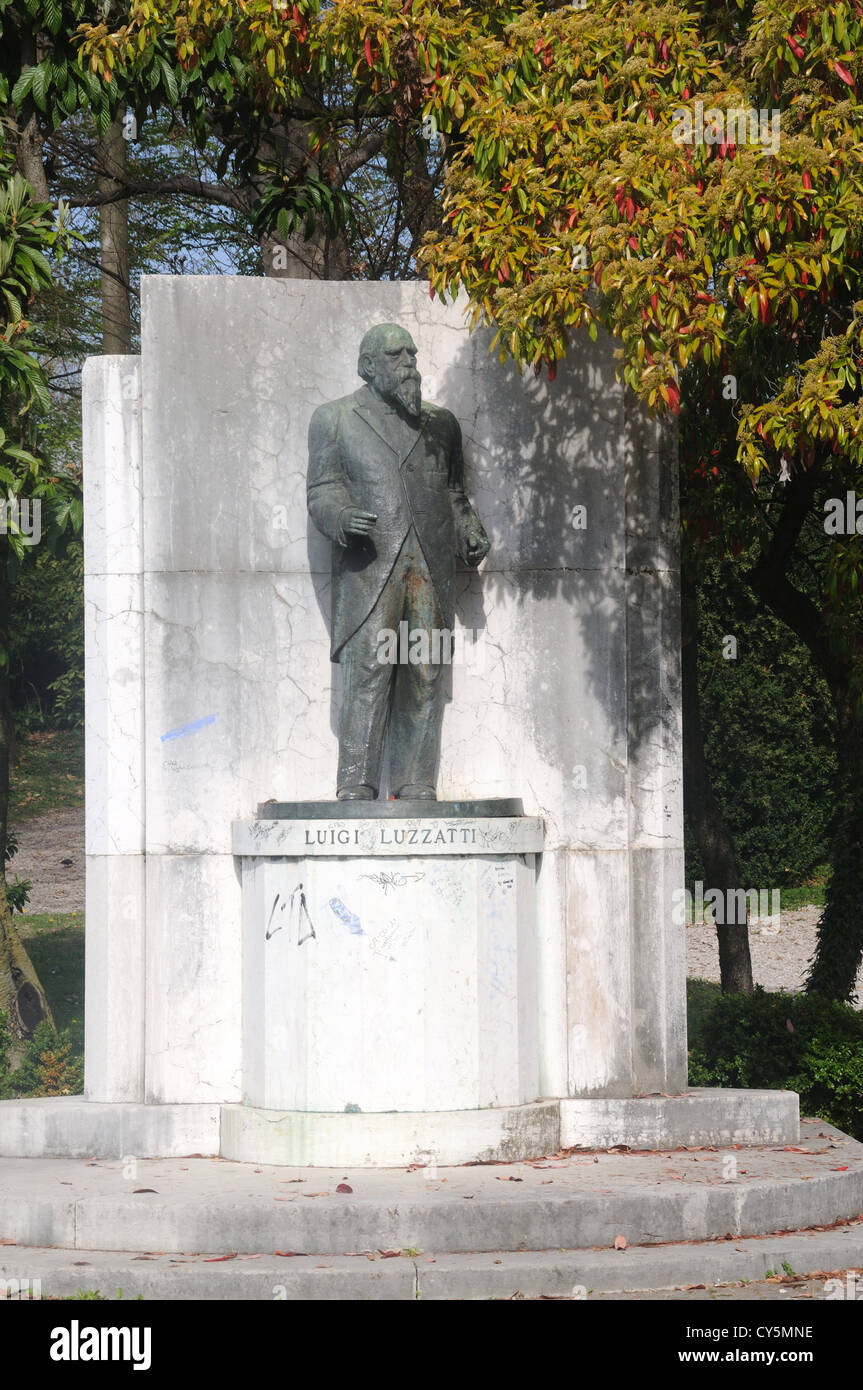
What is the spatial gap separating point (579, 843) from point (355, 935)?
148cm

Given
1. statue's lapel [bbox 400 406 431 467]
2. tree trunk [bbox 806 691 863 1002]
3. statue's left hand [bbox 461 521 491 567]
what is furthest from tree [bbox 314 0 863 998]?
tree trunk [bbox 806 691 863 1002]

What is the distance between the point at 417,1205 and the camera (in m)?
7.17

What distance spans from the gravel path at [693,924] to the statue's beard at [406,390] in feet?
64.7

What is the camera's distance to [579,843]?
9.01 m

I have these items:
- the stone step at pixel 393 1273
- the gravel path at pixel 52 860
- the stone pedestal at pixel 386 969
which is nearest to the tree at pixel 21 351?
the stone pedestal at pixel 386 969

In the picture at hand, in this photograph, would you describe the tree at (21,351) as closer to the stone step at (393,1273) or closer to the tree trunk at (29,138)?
the tree trunk at (29,138)

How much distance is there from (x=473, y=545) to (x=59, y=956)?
59.1 ft

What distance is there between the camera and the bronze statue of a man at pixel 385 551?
859 centimetres

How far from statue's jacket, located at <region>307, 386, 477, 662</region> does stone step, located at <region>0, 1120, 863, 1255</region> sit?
2617 millimetres

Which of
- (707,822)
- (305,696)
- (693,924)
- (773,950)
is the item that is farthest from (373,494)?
(693,924)

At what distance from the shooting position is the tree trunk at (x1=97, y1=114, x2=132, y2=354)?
58.8ft

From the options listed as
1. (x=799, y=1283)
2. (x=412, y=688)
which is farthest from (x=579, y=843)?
(x=799, y=1283)

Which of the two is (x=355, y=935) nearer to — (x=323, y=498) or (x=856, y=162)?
(x=323, y=498)

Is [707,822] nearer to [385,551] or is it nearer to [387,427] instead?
[385,551]
